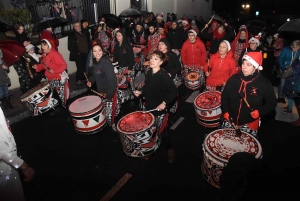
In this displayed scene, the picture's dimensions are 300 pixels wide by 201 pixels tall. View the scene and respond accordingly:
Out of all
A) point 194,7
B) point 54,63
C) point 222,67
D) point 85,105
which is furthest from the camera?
point 194,7

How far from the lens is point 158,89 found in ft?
15.4

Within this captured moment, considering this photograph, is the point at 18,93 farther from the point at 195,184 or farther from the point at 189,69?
the point at 195,184

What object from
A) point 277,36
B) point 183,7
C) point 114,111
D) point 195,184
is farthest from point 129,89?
point 183,7

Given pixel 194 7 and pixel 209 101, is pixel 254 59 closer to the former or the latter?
pixel 209 101

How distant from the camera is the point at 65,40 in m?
10.3

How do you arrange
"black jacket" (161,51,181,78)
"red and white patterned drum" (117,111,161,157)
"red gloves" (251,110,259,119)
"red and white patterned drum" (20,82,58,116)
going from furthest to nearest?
"black jacket" (161,51,181,78), "red and white patterned drum" (20,82,58,116), "red and white patterned drum" (117,111,161,157), "red gloves" (251,110,259,119)

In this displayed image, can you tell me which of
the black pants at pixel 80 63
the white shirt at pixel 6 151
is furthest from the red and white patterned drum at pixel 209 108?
the black pants at pixel 80 63

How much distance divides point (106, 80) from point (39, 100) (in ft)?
6.55

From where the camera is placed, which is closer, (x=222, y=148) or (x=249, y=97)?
(x=222, y=148)

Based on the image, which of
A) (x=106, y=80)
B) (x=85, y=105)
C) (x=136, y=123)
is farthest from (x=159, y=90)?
(x=85, y=105)

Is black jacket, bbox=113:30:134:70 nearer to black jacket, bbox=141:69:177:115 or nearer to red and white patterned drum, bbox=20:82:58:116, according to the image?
red and white patterned drum, bbox=20:82:58:116

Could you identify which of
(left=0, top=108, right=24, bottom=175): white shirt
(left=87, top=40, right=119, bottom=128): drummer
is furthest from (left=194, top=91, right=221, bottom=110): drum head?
(left=0, top=108, right=24, bottom=175): white shirt

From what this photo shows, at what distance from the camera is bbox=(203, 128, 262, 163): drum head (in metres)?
3.56

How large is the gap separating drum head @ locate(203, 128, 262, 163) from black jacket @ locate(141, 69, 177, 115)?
110 cm
